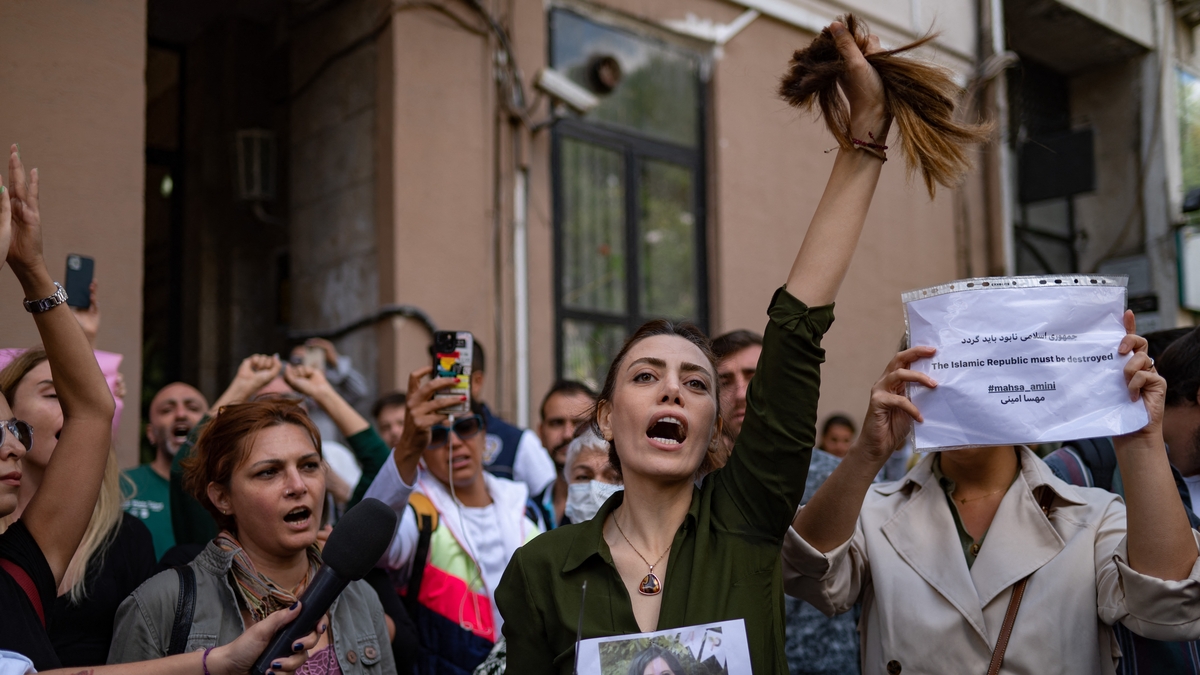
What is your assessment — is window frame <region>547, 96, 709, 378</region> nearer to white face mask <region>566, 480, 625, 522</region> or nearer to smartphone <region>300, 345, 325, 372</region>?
smartphone <region>300, 345, 325, 372</region>

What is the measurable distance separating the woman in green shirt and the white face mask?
1108mm

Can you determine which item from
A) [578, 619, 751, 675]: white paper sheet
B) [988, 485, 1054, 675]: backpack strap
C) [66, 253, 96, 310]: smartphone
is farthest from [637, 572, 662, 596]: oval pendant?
[66, 253, 96, 310]: smartphone

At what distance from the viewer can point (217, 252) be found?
26.6 feet

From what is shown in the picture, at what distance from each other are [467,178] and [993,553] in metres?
4.95

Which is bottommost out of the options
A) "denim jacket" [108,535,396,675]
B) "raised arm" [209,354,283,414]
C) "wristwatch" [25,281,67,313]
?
"denim jacket" [108,535,396,675]

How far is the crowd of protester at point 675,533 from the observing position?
2270 millimetres

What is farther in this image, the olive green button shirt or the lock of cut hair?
the lock of cut hair

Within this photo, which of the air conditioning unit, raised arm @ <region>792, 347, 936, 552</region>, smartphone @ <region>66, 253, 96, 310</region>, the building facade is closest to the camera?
raised arm @ <region>792, 347, 936, 552</region>

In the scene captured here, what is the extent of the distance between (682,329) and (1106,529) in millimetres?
1229

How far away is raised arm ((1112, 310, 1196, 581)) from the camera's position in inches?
92.7

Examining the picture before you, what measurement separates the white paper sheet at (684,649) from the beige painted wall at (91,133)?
12.9 ft

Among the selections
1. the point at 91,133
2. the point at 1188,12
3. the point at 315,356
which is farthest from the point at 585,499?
the point at 1188,12

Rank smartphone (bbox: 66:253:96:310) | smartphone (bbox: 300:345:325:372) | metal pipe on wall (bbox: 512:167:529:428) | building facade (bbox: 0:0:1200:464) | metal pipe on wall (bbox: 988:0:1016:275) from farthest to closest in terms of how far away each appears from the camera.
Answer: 1. metal pipe on wall (bbox: 988:0:1016:275)
2. metal pipe on wall (bbox: 512:167:529:428)
3. smartphone (bbox: 300:345:325:372)
4. building facade (bbox: 0:0:1200:464)
5. smartphone (bbox: 66:253:96:310)

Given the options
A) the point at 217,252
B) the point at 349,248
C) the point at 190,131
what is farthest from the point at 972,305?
the point at 190,131
